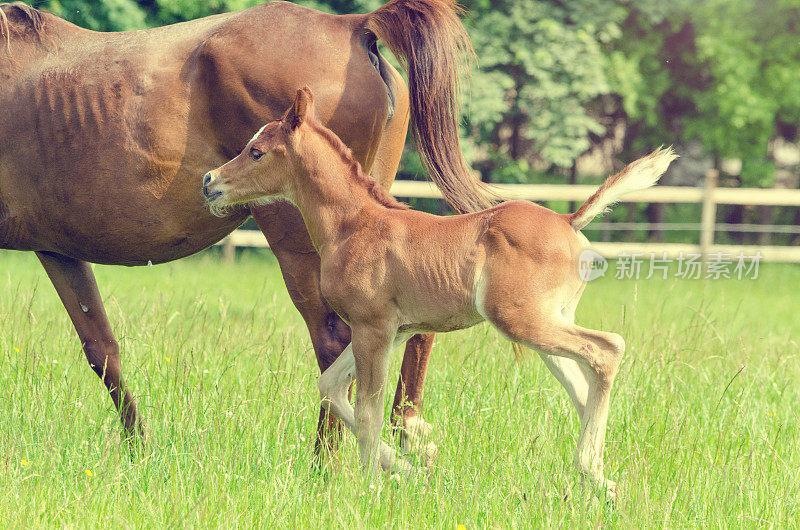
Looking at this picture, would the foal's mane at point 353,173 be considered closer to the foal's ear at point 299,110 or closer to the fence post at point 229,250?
the foal's ear at point 299,110

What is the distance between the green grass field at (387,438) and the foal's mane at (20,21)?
1.54 metres

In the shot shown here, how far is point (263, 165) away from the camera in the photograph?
2781 millimetres

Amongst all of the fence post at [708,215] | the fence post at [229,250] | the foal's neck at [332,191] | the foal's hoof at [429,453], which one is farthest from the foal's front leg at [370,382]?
the fence post at [708,215]

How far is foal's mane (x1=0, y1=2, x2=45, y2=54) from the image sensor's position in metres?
3.68

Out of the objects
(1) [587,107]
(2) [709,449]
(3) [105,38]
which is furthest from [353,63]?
(1) [587,107]

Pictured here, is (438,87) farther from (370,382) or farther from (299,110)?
(370,382)

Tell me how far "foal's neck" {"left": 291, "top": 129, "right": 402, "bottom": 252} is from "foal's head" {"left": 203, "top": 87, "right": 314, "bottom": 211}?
0.04 m

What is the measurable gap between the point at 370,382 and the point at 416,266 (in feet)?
1.45

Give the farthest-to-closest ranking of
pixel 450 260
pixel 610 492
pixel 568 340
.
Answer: pixel 610 492
pixel 450 260
pixel 568 340

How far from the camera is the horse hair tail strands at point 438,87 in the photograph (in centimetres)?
319

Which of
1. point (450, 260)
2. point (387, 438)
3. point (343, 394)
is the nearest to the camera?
point (450, 260)

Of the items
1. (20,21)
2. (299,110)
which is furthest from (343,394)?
(20,21)

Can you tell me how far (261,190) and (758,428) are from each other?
103 inches

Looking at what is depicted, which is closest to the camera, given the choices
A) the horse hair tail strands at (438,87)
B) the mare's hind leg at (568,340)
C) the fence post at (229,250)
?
the mare's hind leg at (568,340)
